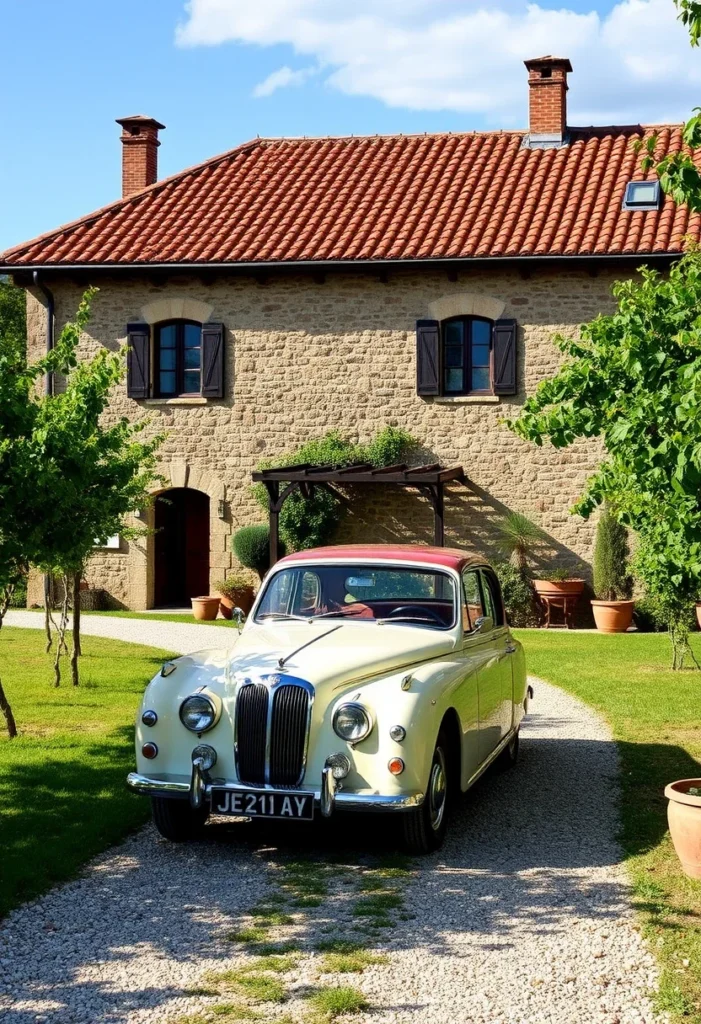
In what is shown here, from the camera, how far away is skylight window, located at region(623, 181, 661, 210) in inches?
707

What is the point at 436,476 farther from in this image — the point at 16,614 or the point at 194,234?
the point at 16,614

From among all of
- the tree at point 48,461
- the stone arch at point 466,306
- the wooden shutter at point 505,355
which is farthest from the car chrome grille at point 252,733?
the stone arch at point 466,306

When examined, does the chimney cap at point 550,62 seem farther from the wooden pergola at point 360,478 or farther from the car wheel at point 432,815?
the car wheel at point 432,815

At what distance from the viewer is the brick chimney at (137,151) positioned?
20938 mm

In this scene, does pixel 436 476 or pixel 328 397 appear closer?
pixel 436 476

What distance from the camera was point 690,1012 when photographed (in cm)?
395

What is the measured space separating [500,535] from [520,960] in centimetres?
1357

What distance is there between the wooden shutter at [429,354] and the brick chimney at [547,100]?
15.0ft

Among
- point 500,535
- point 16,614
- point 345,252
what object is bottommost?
point 16,614

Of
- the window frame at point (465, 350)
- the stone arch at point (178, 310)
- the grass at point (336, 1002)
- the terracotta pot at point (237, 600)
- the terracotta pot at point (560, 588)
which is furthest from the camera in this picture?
the stone arch at point (178, 310)

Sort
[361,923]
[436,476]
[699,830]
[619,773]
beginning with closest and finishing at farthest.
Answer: [361,923]
[699,830]
[619,773]
[436,476]

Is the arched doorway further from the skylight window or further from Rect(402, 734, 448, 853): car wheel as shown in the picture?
Answer: Rect(402, 734, 448, 853): car wheel

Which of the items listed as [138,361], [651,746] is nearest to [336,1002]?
[651,746]

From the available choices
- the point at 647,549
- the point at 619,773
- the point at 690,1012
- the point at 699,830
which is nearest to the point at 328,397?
the point at 647,549
